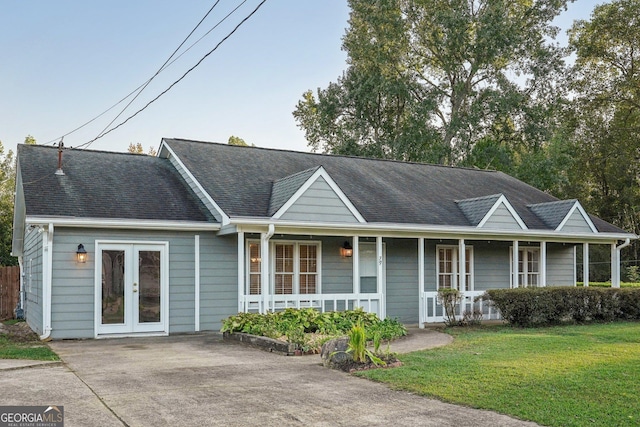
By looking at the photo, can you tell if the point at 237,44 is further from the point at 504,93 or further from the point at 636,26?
the point at 636,26

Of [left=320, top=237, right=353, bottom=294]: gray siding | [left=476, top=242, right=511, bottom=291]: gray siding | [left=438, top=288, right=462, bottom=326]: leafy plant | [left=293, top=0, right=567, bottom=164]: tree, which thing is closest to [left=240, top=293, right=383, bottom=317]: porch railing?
[left=320, top=237, right=353, bottom=294]: gray siding

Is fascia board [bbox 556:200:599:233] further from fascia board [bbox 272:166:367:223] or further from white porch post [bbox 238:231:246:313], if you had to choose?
white porch post [bbox 238:231:246:313]

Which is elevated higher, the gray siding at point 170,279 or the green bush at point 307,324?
the gray siding at point 170,279

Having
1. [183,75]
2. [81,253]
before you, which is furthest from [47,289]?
[183,75]

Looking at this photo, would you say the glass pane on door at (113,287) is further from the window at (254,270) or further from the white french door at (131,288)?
the window at (254,270)

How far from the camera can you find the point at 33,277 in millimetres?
15883

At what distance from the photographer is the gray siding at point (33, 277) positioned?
14.1 metres

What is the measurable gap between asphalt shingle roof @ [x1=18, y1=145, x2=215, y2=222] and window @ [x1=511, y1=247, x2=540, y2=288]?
970cm

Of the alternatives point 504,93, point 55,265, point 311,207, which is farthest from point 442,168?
point 55,265

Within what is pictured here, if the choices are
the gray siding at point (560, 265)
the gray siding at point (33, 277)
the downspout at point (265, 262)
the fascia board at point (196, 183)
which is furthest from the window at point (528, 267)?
the gray siding at point (33, 277)

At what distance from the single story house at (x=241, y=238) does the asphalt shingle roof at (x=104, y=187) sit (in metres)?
0.04

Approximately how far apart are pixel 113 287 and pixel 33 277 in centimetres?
381

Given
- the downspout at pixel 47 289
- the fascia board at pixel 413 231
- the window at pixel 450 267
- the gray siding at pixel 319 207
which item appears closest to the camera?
the downspout at pixel 47 289

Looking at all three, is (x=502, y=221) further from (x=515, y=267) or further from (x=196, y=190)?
(x=196, y=190)
